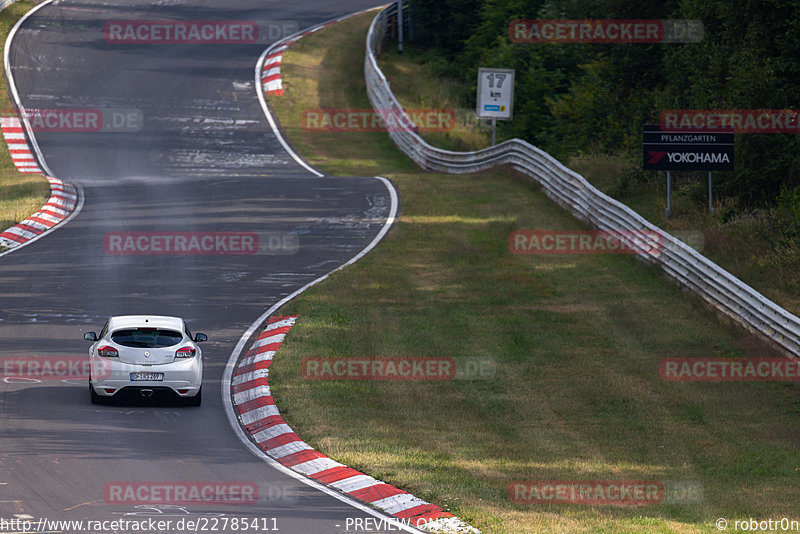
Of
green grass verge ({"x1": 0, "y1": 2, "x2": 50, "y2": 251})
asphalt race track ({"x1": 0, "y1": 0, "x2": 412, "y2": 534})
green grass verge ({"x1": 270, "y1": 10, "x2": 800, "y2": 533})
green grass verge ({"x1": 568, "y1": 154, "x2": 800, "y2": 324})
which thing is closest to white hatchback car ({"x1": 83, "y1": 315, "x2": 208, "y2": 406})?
asphalt race track ({"x1": 0, "y1": 0, "x2": 412, "y2": 534})

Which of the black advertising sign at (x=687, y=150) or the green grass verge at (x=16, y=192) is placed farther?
the green grass verge at (x=16, y=192)

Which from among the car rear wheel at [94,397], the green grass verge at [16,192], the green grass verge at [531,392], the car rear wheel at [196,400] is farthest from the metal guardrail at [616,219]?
the green grass verge at [16,192]

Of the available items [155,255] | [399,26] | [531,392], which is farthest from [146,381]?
[399,26]

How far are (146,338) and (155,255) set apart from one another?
10.1 m

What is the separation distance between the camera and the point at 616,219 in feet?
90.5

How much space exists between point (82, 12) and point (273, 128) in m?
18.1

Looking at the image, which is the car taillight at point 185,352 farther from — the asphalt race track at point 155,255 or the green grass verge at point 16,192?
the green grass verge at point 16,192

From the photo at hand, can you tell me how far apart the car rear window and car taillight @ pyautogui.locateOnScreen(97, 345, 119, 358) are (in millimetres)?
163

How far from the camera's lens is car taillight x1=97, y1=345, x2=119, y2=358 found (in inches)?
637

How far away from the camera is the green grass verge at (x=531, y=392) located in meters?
13.1

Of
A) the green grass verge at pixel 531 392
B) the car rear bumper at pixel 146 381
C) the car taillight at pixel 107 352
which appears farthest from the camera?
the car taillight at pixel 107 352

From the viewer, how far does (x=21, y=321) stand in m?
20.6

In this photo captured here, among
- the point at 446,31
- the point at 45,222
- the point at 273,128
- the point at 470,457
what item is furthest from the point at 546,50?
the point at 470,457

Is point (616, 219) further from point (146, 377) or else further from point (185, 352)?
point (146, 377)
